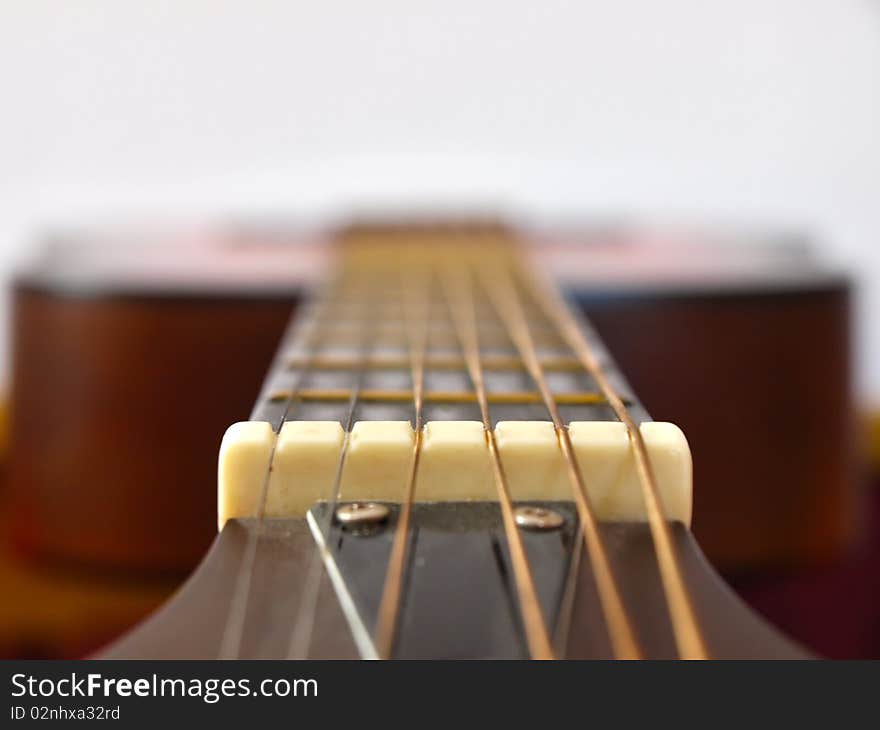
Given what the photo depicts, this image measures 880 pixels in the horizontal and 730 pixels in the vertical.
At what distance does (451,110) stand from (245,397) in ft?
2.87

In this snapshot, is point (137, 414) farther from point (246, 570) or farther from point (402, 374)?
point (246, 570)

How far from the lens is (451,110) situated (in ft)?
5.35

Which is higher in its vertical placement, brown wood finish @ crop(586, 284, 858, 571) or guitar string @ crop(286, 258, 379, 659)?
guitar string @ crop(286, 258, 379, 659)

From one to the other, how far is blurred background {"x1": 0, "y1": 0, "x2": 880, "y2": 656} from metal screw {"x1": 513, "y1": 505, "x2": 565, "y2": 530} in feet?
4.05

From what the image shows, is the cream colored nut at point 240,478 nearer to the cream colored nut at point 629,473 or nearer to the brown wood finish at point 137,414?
the cream colored nut at point 629,473

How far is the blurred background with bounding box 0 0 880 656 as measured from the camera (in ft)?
5.20

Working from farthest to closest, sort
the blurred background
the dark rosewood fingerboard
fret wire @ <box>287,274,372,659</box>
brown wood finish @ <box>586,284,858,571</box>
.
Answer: the blurred background → brown wood finish @ <box>586,284,858,571</box> → the dark rosewood fingerboard → fret wire @ <box>287,274,372,659</box>

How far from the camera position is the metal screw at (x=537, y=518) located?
0.37 meters

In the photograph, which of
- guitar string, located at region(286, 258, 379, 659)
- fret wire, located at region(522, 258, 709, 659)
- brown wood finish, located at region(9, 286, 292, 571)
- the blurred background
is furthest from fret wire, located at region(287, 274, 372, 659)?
the blurred background

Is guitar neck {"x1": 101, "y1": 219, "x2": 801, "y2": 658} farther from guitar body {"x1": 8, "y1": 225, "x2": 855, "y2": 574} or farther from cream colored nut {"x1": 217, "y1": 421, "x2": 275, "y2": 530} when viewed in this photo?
guitar body {"x1": 8, "y1": 225, "x2": 855, "y2": 574}

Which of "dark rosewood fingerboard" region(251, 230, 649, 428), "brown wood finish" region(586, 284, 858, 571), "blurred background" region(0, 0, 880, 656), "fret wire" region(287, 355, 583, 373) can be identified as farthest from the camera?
"blurred background" region(0, 0, 880, 656)

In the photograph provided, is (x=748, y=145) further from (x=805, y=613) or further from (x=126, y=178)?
(x=126, y=178)

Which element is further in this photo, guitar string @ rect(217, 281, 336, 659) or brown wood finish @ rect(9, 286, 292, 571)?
brown wood finish @ rect(9, 286, 292, 571)
